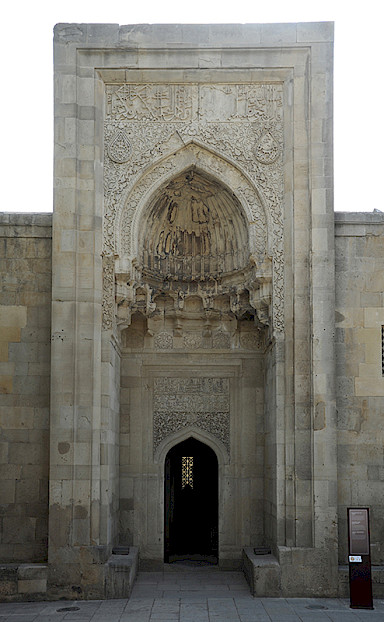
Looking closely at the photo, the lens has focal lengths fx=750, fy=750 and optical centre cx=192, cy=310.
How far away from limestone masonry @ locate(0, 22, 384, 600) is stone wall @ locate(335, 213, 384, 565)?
2 cm

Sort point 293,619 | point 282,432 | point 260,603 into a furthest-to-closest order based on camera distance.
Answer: point 282,432
point 260,603
point 293,619

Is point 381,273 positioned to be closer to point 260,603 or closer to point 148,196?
point 148,196

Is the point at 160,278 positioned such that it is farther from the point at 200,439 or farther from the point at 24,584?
the point at 24,584

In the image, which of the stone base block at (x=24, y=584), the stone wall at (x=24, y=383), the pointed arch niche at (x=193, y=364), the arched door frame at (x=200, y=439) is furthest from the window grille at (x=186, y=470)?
the stone base block at (x=24, y=584)

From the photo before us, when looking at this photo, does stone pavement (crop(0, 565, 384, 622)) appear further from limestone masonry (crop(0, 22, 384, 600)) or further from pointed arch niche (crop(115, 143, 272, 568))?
pointed arch niche (crop(115, 143, 272, 568))

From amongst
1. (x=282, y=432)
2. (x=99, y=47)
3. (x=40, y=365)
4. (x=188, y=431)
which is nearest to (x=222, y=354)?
(x=188, y=431)

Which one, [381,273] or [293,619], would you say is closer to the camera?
[293,619]

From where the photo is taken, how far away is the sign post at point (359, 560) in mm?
9023

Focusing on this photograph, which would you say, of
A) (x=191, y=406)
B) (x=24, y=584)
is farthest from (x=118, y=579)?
(x=191, y=406)

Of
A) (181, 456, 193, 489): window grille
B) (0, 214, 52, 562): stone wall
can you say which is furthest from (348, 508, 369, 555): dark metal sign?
(181, 456, 193, 489): window grille

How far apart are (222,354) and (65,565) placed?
13.4 ft

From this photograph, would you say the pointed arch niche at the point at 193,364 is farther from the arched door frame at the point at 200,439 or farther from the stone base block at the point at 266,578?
the stone base block at the point at 266,578

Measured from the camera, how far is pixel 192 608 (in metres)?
9.08

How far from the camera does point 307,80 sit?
10523mm
